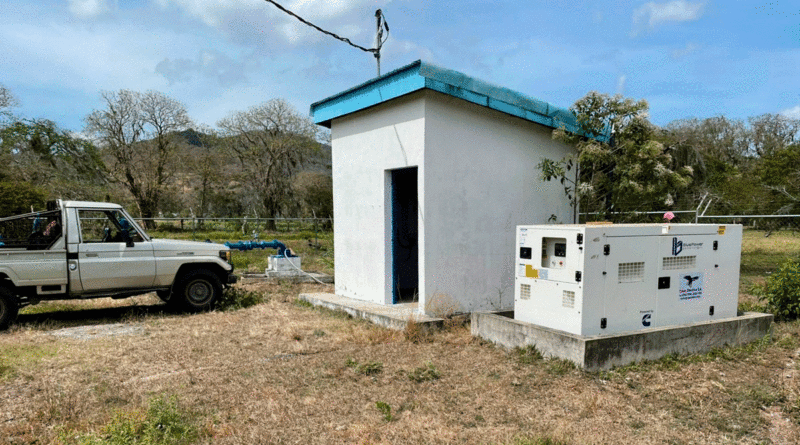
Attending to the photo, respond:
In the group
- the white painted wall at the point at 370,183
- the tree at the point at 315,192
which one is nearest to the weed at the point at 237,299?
the white painted wall at the point at 370,183

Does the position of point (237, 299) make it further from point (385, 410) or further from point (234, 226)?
point (234, 226)

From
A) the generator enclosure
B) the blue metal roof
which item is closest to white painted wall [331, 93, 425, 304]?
the blue metal roof

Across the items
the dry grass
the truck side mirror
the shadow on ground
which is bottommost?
the shadow on ground

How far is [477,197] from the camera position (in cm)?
739

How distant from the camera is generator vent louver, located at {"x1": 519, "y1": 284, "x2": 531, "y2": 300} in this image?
579cm

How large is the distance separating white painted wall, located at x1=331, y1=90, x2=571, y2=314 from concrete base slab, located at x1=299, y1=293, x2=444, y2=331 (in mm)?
250

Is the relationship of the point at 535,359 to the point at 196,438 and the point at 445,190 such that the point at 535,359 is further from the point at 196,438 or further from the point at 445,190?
the point at 196,438

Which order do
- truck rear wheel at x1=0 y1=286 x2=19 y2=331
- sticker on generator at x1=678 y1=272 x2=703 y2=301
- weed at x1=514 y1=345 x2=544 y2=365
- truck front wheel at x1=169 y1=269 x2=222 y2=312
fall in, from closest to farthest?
weed at x1=514 y1=345 x2=544 y2=365, sticker on generator at x1=678 y1=272 x2=703 y2=301, truck rear wheel at x1=0 y1=286 x2=19 y2=331, truck front wheel at x1=169 y1=269 x2=222 y2=312

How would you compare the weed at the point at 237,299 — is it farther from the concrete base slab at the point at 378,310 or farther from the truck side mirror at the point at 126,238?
the truck side mirror at the point at 126,238

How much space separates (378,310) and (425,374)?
2596mm

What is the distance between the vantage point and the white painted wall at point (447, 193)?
696 cm

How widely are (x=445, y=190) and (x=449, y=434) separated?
13.4ft

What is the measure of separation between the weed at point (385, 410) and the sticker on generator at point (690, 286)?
387cm

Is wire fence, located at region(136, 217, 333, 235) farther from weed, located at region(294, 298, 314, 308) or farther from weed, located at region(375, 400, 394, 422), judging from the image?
weed, located at region(375, 400, 394, 422)
